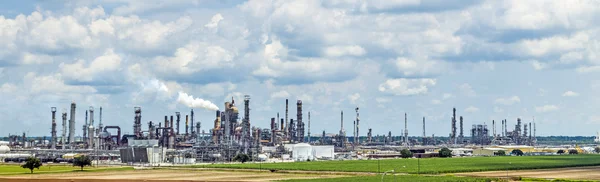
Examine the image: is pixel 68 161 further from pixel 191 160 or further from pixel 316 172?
pixel 316 172

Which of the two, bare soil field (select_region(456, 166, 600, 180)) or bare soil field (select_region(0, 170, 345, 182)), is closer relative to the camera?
bare soil field (select_region(0, 170, 345, 182))

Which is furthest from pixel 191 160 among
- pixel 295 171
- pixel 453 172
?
pixel 453 172

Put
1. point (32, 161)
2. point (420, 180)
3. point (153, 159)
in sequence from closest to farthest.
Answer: point (420, 180) < point (32, 161) < point (153, 159)

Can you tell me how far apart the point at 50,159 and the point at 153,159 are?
29.3m

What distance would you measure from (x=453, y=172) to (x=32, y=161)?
232ft

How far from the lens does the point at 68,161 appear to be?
630 ft

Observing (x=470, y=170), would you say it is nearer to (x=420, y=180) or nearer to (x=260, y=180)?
(x=420, y=180)

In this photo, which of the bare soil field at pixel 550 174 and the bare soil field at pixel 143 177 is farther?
the bare soil field at pixel 550 174

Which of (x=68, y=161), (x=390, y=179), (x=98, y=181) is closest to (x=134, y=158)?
(x=68, y=161)

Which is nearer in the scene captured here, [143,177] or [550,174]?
[143,177]

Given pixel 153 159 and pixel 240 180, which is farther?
pixel 153 159

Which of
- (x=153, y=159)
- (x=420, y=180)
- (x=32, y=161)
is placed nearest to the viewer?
(x=420, y=180)

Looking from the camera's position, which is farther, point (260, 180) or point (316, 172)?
point (316, 172)

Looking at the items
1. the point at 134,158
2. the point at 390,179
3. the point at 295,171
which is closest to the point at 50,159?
the point at 134,158
